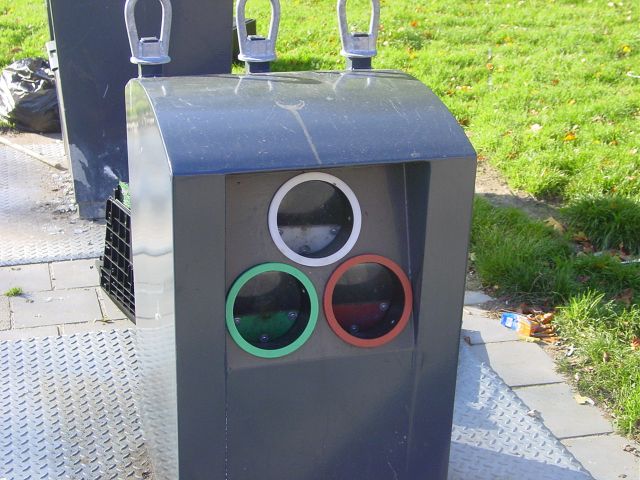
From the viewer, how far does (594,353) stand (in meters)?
3.63

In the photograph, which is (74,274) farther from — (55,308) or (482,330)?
(482,330)

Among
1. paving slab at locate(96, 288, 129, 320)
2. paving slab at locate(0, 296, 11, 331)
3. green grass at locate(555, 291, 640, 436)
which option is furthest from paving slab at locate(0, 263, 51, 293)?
green grass at locate(555, 291, 640, 436)

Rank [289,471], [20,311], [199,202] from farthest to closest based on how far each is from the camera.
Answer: [20,311], [289,471], [199,202]

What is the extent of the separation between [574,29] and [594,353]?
5.18m

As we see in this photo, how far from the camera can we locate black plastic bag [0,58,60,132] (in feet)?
20.3

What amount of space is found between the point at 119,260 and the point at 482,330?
1.64 meters

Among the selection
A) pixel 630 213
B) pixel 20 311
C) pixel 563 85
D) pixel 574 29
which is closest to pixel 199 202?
pixel 20 311

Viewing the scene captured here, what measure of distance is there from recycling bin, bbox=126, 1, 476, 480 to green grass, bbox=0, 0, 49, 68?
5.65 m

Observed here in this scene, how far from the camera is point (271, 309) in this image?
2330 mm

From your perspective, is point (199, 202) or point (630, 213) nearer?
point (199, 202)

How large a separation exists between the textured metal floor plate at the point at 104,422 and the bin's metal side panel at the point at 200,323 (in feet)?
2.18

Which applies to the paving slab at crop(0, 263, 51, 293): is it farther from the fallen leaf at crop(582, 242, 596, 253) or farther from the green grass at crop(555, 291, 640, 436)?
the fallen leaf at crop(582, 242, 596, 253)

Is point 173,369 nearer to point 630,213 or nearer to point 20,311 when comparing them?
point 20,311

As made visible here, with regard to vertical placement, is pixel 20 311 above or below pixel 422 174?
below
